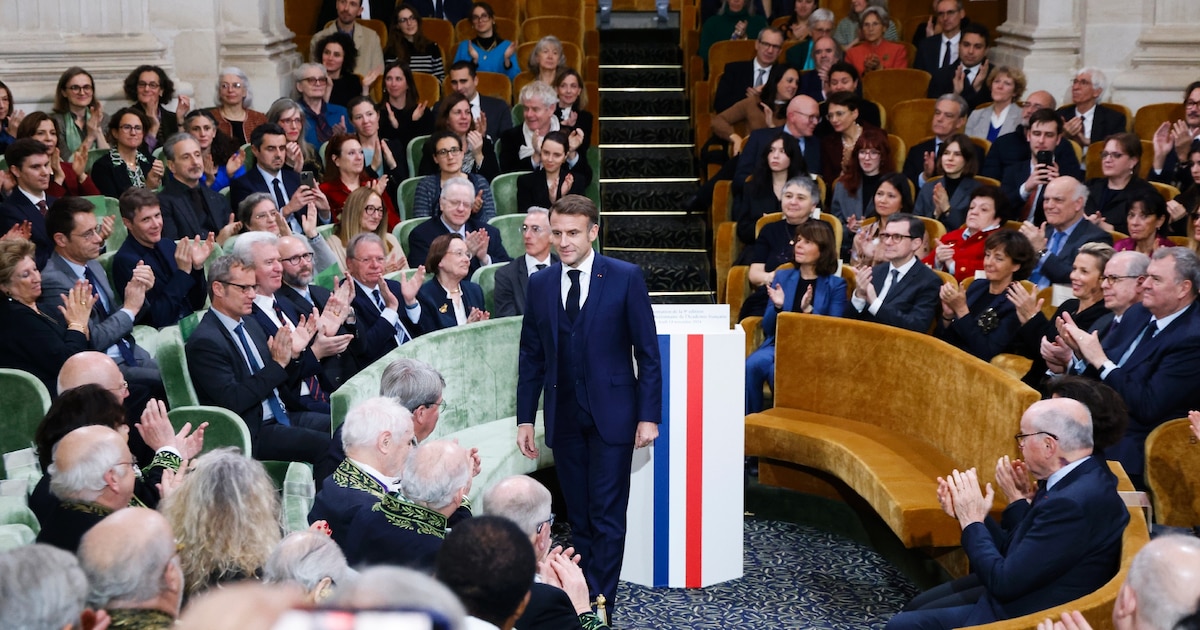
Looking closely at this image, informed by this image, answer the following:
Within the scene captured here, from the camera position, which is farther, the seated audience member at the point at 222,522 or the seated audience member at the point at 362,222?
the seated audience member at the point at 362,222

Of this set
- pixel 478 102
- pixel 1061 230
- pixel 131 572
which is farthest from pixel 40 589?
pixel 478 102

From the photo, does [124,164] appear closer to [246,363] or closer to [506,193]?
[506,193]

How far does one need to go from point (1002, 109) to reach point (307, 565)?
6257 millimetres

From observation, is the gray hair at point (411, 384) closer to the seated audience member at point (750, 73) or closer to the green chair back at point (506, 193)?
the green chair back at point (506, 193)

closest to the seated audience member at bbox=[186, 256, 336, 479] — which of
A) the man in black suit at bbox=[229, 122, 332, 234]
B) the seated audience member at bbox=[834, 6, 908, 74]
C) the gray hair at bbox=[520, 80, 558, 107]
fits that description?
the man in black suit at bbox=[229, 122, 332, 234]

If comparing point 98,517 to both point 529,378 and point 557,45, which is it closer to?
point 529,378

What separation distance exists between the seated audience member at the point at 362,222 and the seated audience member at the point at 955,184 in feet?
8.89

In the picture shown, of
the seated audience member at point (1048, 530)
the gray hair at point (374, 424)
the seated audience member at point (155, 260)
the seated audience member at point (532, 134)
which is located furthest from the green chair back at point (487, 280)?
the seated audience member at point (1048, 530)

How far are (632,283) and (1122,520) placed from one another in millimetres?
1685

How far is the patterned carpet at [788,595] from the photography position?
4.59 metres

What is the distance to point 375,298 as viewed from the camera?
5.37 metres

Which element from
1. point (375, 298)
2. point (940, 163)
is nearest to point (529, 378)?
point (375, 298)

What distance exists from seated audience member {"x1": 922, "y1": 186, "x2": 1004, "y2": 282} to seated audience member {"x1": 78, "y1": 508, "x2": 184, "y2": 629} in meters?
4.37

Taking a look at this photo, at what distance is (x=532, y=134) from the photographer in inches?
309
